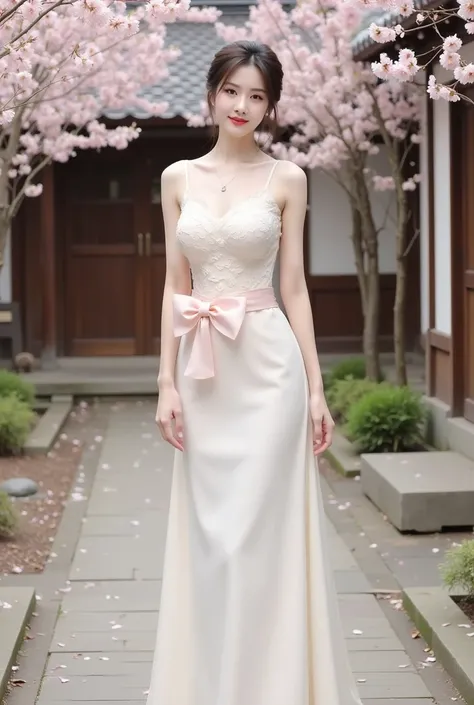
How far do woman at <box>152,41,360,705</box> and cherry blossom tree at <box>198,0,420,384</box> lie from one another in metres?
6.25

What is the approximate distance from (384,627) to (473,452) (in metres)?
2.96

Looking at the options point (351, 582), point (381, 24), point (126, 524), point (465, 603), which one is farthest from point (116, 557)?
point (381, 24)

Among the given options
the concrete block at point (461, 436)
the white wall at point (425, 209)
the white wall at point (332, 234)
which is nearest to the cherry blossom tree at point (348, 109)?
the white wall at point (425, 209)

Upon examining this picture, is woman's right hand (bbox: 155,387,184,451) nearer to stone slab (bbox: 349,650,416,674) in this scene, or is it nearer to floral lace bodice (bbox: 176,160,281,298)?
floral lace bodice (bbox: 176,160,281,298)

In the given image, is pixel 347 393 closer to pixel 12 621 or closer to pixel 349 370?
pixel 349 370

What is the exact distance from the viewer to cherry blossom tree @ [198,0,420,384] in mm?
9703

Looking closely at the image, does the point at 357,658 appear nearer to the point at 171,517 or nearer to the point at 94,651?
the point at 94,651

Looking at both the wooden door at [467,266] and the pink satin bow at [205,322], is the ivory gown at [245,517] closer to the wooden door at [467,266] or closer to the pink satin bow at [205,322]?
the pink satin bow at [205,322]

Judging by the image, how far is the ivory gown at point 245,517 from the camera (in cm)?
324

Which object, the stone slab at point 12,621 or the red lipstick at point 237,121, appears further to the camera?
the stone slab at point 12,621

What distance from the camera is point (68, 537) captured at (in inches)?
265

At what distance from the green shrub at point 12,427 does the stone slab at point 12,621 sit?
3.86 meters

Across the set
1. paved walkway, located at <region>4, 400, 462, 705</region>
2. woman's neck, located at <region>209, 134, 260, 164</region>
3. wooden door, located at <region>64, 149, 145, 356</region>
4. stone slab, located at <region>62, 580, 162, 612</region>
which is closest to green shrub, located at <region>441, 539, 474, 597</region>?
paved walkway, located at <region>4, 400, 462, 705</region>

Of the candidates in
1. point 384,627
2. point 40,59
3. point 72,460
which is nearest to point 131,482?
point 72,460
